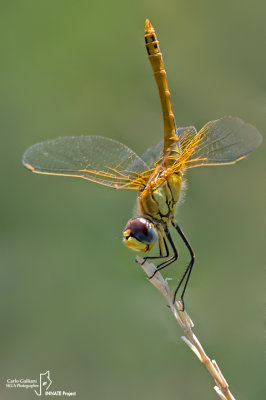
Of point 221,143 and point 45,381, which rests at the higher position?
point 221,143

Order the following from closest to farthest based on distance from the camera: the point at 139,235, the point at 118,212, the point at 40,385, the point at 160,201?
the point at 139,235, the point at 160,201, the point at 40,385, the point at 118,212

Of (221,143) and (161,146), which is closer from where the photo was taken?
(221,143)

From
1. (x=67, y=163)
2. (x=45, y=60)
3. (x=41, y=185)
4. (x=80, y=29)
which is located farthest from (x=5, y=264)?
(x=80, y=29)

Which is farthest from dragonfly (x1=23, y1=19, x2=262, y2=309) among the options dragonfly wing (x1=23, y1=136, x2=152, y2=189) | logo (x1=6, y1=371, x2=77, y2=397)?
logo (x1=6, y1=371, x2=77, y2=397)

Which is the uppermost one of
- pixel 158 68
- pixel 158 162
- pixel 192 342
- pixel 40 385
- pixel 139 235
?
pixel 158 68

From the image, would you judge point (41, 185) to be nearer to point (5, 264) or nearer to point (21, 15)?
point (5, 264)

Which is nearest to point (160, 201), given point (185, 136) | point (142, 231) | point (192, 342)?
point (142, 231)

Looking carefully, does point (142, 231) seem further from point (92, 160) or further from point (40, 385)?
point (40, 385)

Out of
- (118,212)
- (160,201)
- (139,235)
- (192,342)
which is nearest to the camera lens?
(192,342)
